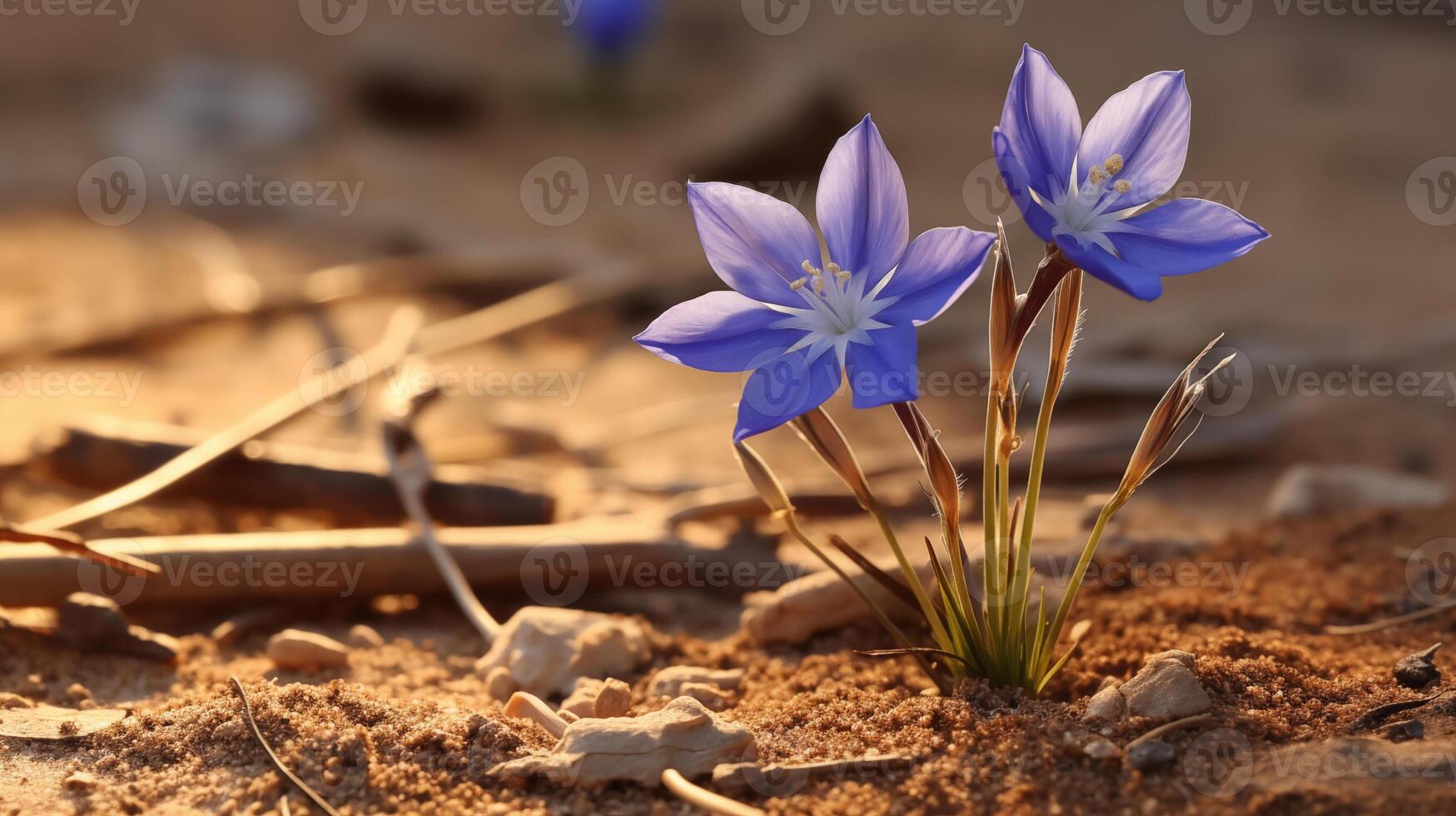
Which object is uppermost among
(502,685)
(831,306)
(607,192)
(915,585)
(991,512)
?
(607,192)

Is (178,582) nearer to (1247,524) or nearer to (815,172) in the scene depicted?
(1247,524)

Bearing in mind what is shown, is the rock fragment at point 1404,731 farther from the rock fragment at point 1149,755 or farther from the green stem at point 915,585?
the green stem at point 915,585

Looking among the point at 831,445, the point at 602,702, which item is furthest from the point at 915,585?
the point at 602,702

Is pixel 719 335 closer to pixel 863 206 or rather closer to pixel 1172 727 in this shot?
pixel 863 206

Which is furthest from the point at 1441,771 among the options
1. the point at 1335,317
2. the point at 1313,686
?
the point at 1335,317

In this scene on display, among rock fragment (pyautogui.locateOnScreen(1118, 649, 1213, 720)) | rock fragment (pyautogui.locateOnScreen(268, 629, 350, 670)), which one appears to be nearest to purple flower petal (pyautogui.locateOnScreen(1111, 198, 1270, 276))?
rock fragment (pyautogui.locateOnScreen(1118, 649, 1213, 720))

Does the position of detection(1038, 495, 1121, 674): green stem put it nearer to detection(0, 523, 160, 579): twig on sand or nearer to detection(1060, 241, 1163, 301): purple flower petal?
detection(1060, 241, 1163, 301): purple flower petal
